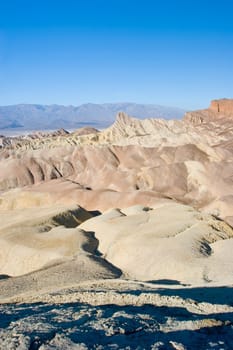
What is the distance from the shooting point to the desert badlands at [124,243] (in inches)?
454

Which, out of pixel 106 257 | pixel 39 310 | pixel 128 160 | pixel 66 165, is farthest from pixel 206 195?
pixel 39 310

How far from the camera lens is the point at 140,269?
27000mm

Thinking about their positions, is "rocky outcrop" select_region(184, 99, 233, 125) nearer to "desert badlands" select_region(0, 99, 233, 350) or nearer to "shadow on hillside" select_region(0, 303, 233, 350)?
"desert badlands" select_region(0, 99, 233, 350)

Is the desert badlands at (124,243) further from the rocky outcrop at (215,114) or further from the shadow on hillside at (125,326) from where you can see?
the rocky outcrop at (215,114)

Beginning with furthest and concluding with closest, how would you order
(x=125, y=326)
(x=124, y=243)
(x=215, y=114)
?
(x=215, y=114) → (x=124, y=243) → (x=125, y=326)

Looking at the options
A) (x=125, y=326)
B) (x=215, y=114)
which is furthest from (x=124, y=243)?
(x=215, y=114)

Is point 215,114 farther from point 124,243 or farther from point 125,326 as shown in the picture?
point 125,326

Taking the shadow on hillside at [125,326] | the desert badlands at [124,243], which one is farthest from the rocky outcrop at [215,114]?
the shadow on hillside at [125,326]

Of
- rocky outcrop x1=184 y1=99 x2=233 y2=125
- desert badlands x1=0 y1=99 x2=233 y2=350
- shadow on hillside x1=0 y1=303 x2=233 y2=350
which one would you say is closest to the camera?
shadow on hillside x1=0 y1=303 x2=233 y2=350

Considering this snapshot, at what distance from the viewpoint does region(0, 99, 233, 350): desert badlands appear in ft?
37.8

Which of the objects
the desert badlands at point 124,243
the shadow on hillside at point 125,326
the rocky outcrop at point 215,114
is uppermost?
the rocky outcrop at point 215,114

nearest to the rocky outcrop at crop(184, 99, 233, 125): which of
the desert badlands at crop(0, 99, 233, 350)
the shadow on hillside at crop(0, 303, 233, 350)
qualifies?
the desert badlands at crop(0, 99, 233, 350)

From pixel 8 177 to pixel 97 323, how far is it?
219 ft

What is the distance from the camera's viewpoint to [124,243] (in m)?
30.8
